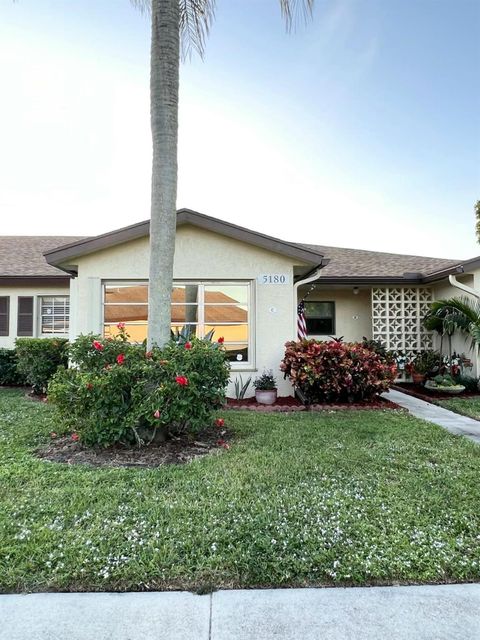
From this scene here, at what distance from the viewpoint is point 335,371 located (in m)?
7.98

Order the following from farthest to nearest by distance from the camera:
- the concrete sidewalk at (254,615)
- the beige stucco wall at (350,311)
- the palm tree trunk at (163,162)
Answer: the beige stucco wall at (350,311)
the palm tree trunk at (163,162)
the concrete sidewalk at (254,615)

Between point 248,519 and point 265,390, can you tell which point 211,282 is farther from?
point 248,519

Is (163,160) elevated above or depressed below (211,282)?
above

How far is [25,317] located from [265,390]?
8779 mm

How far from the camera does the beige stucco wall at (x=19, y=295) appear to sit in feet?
40.5

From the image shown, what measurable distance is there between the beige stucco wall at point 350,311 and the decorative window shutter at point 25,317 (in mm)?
9283

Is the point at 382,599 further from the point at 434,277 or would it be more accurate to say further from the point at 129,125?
the point at 129,125

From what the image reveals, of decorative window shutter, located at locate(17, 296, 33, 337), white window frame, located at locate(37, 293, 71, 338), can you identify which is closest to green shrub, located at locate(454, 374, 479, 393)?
white window frame, located at locate(37, 293, 71, 338)

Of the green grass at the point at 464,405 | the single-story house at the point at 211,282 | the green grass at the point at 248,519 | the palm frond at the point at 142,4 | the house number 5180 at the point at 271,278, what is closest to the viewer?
the green grass at the point at 248,519

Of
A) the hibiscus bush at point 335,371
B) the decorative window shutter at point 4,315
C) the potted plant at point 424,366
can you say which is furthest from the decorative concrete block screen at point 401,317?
the decorative window shutter at point 4,315

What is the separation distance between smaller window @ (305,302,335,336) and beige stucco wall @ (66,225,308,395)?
4.19 m

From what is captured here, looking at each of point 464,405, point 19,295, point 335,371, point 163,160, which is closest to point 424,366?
point 464,405

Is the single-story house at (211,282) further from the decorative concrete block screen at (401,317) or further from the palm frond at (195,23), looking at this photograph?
the palm frond at (195,23)

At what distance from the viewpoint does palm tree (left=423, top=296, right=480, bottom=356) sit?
379 inches
